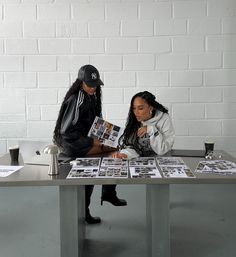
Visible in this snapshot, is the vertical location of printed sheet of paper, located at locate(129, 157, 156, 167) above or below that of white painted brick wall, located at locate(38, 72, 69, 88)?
below

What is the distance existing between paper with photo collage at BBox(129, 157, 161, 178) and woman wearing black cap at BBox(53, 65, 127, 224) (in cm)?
40

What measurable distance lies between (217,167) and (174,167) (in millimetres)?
253

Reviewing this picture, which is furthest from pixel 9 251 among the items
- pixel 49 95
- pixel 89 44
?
pixel 89 44

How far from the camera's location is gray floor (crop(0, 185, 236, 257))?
239 cm

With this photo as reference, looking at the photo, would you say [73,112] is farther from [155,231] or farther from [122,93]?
[122,93]

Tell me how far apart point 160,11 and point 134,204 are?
1987 millimetres

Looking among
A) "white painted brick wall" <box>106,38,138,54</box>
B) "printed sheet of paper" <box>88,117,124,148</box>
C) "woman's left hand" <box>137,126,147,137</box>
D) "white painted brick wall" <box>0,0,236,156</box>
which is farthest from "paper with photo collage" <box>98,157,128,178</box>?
"white painted brick wall" <box>106,38,138,54</box>

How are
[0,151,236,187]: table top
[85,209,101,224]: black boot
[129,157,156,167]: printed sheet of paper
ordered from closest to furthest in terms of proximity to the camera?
[0,151,236,187]: table top < [129,157,156,167]: printed sheet of paper < [85,209,101,224]: black boot

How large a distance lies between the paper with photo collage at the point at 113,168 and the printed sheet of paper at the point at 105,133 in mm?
151

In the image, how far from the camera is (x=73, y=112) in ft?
7.97

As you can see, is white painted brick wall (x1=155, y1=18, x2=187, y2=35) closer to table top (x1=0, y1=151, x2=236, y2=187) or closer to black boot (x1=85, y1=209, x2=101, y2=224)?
black boot (x1=85, y1=209, x2=101, y2=224)

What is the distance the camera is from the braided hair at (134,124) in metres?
2.55

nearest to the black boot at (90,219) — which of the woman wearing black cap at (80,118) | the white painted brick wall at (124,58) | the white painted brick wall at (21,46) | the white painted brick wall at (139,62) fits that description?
the woman wearing black cap at (80,118)

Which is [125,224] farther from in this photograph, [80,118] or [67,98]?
[67,98]
